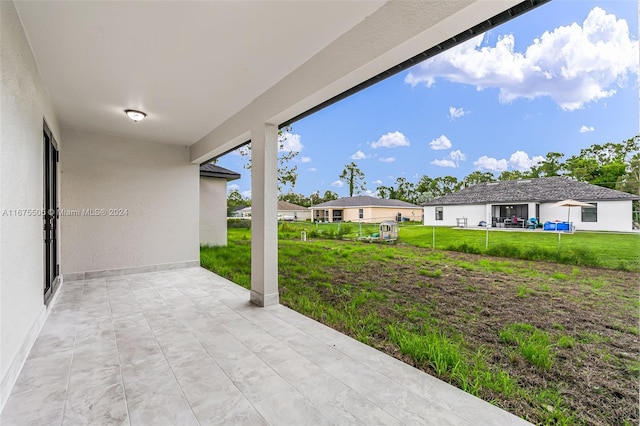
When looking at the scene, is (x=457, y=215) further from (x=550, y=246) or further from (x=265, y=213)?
(x=265, y=213)

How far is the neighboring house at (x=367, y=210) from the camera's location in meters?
4.79

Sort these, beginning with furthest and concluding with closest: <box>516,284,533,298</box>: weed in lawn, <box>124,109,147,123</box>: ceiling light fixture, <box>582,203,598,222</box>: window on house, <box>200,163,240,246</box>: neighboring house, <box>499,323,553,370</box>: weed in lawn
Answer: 1. <box>200,163,240,246</box>: neighboring house
2. <box>124,109,147,123</box>: ceiling light fixture
3. <box>516,284,533,298</box>: weed in lawn
4. <box>582,203,598,222</box>: window on house
5. <box>499,323,553,370</box>: weed in lawn

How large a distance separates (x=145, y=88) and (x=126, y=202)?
2.97 metres

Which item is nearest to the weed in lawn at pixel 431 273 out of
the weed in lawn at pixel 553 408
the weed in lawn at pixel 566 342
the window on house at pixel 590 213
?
the weed in lawn at pixel 566 342

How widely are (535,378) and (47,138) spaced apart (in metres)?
5.77

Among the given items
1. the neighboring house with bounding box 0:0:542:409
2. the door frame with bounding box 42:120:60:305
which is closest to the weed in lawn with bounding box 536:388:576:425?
the neighboring house with bounding box 0:0:542:409

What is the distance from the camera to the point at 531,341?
2605 millimetres

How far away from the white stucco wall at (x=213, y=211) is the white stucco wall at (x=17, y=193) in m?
5.47

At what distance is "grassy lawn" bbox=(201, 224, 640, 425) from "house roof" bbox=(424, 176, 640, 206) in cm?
46

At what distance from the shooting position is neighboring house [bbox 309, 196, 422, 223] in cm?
479

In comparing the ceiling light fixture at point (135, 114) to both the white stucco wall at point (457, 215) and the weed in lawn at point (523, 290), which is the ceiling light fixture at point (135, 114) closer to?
the white stucco wall at point (457, 215)

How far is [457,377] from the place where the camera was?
210 centimetres

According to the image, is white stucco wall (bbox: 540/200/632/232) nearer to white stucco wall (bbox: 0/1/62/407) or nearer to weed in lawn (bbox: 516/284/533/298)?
weed in lawn (bbox: 516/284/533/298)

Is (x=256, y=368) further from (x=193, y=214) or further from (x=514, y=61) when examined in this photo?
(x=193, y=214)
